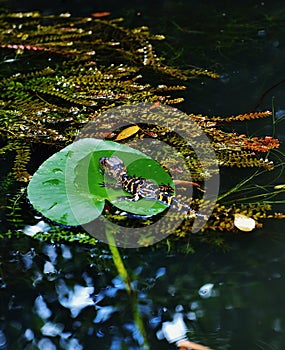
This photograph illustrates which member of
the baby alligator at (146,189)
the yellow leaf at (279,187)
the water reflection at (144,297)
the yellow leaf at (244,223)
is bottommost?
the water reflection at (144,297)

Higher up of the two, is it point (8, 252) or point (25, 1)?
point (25, 1)

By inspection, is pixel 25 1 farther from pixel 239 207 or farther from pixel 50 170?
pixel 239 207

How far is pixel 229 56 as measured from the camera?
7.14 feet

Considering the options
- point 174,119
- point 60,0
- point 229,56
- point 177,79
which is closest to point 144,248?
point 174,119

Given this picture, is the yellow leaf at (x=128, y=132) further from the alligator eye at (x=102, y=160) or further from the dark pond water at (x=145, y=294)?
the dark pond water at (x=145, y=294)

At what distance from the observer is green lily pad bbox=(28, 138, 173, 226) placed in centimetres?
137

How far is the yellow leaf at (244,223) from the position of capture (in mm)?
1379

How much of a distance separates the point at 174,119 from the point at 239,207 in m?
0.47

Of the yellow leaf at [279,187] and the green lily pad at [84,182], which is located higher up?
the green lily pad at [84,182]

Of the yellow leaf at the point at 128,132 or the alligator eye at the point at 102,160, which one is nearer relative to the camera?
the alligator eye at the point at 102,160

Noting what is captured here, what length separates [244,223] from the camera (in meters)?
1.38

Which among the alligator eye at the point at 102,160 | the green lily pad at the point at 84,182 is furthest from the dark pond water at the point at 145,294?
the alligator eye at the point at 102,160

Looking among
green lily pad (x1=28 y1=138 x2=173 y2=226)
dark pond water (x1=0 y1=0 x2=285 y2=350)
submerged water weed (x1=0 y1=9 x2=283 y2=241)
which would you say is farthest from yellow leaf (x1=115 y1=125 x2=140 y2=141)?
dark pond water (x1=0 y1=0 x2=285 y2=350)

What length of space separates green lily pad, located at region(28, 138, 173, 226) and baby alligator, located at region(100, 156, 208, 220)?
0.02 m
